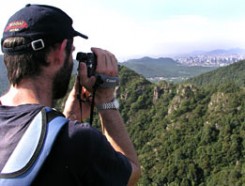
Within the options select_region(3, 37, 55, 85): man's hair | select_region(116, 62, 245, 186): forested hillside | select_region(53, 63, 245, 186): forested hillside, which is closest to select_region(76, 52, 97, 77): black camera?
select_region(3, 37, 55, 85): man's hair

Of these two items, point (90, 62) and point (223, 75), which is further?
point (223, 75)

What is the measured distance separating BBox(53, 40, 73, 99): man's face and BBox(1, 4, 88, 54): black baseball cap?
0.07 m

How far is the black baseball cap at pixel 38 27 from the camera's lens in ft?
5.41

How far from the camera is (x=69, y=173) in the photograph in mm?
1526

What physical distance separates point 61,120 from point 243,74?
121597 mm

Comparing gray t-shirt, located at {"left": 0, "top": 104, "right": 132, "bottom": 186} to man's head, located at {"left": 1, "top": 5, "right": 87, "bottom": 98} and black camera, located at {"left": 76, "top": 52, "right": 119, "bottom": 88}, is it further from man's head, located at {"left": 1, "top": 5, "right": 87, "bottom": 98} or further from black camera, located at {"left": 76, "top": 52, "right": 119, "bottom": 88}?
black camera, located at {"left": 76, "top": 52, "right": 119, "bottom": 88}

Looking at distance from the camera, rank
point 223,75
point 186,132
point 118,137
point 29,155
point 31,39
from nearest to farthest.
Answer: point 29,155, point 31,39, point 118,137, point 186,132, point 223,75

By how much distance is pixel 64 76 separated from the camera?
1713mm

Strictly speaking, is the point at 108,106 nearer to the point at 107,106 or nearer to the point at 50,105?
the point at 107,106

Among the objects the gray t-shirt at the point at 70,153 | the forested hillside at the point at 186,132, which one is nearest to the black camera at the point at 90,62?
the gray t-shirt at the point at 70,153

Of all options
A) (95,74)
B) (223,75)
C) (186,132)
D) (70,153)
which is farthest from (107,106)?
(223,75)

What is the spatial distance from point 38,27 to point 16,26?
9cm

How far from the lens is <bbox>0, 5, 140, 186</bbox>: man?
5.00 ft

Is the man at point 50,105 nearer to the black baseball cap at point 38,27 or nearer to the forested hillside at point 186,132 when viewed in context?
the black baseball cap at point 38,27
